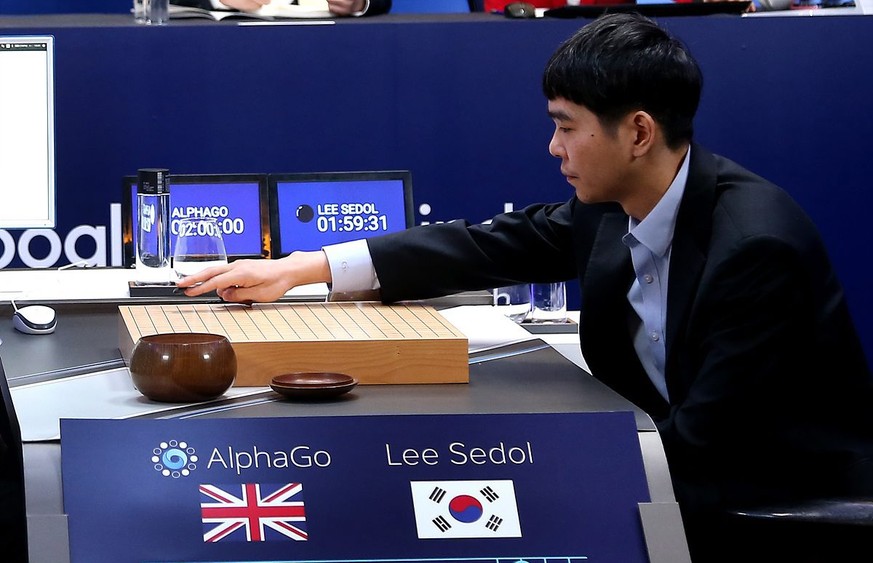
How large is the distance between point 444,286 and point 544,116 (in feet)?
6.00

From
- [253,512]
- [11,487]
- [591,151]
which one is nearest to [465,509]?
[253,512]

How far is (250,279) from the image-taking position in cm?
161

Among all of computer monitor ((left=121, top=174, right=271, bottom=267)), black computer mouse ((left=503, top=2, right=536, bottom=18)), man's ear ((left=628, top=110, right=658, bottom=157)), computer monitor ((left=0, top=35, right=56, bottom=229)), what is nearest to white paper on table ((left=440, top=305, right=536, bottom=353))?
man's ear ((left=628, top=110, right=658, bottom=157))

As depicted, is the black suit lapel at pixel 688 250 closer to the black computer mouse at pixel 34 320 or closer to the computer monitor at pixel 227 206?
the black computer mouse at pixel 34 320

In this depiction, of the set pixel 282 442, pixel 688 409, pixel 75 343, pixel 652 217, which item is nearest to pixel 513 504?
pixel 282 442

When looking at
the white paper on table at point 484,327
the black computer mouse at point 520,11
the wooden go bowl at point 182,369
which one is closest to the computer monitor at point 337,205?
the white paper on table at point 484,327

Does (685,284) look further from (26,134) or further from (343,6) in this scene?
(343,6)

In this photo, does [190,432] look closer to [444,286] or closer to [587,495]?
[587,495]

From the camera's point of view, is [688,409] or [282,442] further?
[688,409]

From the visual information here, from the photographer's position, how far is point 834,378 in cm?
151

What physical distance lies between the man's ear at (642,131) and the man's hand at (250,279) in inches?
18.4

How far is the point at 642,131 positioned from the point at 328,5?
7.29 ft

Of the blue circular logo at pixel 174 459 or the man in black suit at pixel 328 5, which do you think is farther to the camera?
the man in black suit at pixel 328 5

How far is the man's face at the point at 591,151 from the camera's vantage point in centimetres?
157
